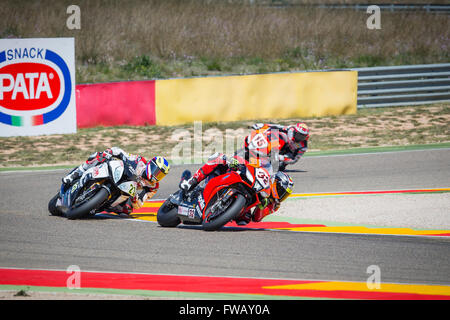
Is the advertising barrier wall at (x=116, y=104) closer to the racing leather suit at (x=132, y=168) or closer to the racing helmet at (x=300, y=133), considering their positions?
the racing helmet at (x=300, y=133)

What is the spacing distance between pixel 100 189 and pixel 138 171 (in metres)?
0.57

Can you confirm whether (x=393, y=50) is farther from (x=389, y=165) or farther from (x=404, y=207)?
(x=404, y=207)

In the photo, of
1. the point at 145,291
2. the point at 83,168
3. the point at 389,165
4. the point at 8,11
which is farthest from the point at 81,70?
the point at 145,291

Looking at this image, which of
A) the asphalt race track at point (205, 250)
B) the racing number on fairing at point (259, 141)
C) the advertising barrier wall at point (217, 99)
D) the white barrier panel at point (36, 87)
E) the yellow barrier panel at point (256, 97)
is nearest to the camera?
the asphalt race track at point (205, 250)

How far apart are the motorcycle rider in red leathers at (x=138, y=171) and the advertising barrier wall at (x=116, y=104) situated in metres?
7.71

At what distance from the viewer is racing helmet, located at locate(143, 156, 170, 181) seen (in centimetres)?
946

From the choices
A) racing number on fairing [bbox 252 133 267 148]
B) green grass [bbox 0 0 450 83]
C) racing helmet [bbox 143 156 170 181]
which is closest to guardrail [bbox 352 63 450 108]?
green grass [bbox 0 0 450 83]

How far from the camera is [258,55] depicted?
87.2 ft

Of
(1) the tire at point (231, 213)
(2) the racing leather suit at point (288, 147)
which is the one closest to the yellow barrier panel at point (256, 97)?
(2) the racing leather suit at point (288, 147)

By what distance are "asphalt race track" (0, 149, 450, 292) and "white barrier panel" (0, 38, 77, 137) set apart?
18.9ft

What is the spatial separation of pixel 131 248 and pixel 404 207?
16.4 ft

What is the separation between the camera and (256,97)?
771 inches

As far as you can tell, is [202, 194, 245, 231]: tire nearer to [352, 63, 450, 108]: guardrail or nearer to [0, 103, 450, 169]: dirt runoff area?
[0, 103, 450, 169]: dirt runoff area

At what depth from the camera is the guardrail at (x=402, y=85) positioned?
21500mm
